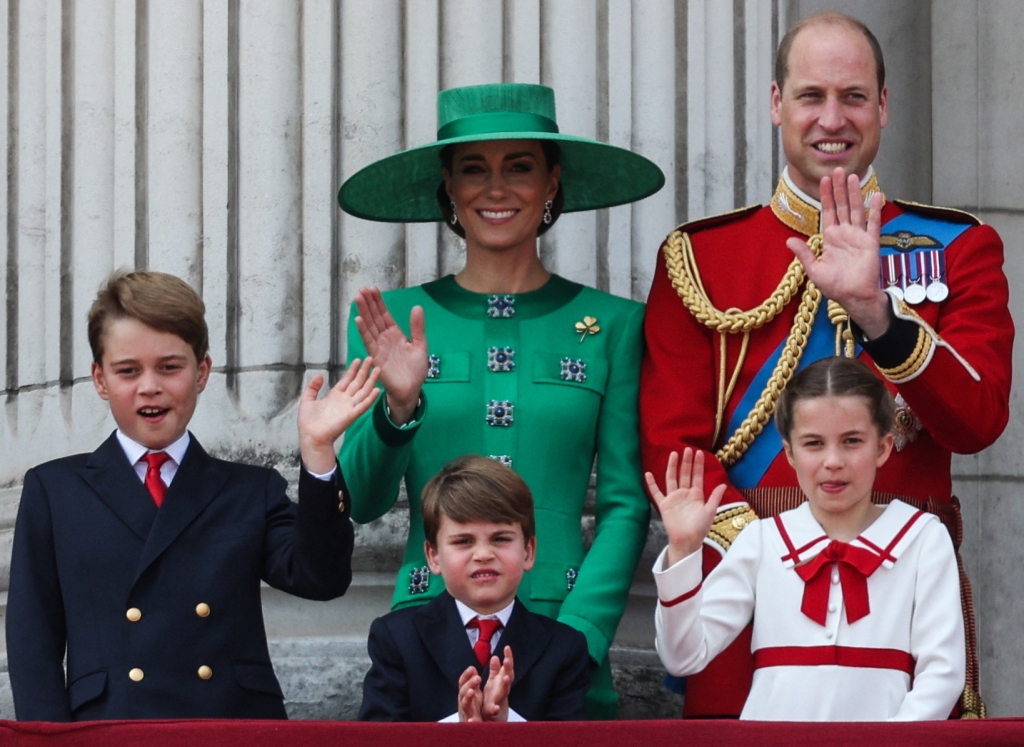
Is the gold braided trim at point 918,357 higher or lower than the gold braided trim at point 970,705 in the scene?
higher

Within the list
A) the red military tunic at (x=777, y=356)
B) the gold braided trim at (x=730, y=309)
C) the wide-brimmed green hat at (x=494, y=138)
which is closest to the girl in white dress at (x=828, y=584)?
the red military tunic at (x=777, y=356)

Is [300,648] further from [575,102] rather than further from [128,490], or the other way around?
[575,102]

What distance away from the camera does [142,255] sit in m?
4.97

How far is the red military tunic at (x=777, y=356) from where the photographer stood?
374 centimetres

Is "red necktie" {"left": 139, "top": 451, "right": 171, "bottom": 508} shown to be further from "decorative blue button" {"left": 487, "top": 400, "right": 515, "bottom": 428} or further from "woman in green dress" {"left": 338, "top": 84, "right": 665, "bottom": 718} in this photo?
"decorative blue button" {"left": 487, "top": 400, "right": 515, "bottom": 428}

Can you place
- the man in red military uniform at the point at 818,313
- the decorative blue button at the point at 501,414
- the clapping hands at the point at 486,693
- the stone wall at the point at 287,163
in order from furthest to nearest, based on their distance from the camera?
the stone wall at the point at 287,163 → the decorative blue button at the point at 501,414 → the man in red military uniform at the point at 818,313 → the clapping hands at the point at 486,693

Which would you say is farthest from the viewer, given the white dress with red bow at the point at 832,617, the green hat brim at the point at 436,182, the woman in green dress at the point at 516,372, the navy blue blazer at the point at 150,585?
the green hat brim at the point at 436,182

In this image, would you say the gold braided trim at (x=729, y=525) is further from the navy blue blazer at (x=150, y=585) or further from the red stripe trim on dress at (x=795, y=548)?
the navy blue blazer at (x=150, y=585)

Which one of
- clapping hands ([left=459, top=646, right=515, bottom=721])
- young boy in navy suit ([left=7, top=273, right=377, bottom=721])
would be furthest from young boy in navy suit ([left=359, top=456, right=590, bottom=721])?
clapping hands ([left=459, top=646, right=515, bottom=721])

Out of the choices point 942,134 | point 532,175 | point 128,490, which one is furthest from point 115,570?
point 942,134

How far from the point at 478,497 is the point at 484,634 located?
0.25 metres

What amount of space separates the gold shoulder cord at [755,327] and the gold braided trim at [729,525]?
18cm

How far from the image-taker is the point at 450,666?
12.0ft

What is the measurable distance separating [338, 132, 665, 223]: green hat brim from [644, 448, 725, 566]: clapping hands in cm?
85
